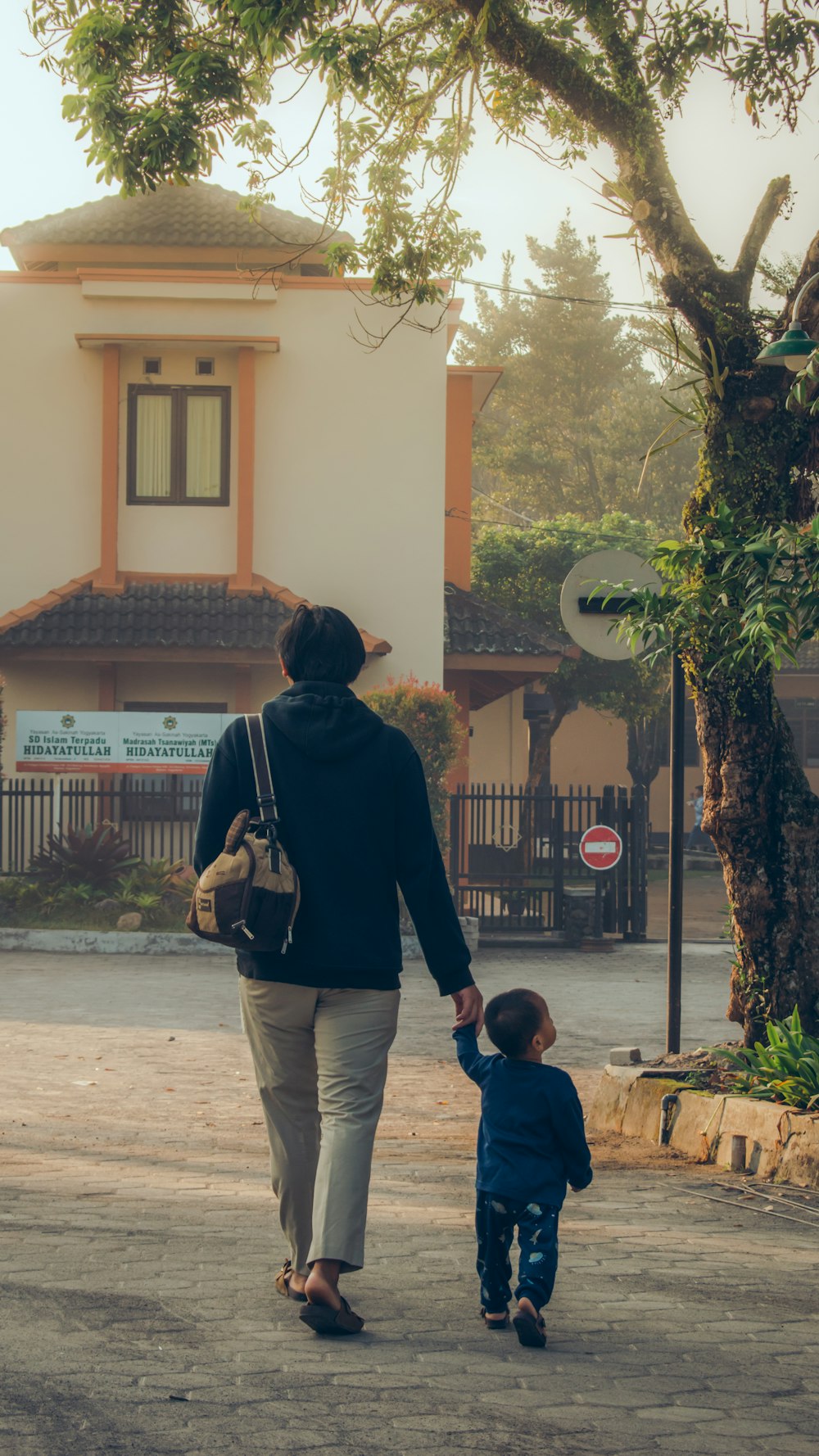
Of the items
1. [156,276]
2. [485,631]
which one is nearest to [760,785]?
[485,631]

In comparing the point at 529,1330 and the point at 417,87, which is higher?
the point at 417,87

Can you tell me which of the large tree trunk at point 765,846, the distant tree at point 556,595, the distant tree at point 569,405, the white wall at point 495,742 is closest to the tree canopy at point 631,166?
the large tree trunk at point 765,846

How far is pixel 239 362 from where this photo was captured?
20.3m

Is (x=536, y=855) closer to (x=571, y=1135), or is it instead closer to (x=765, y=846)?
(x=765, y=846)

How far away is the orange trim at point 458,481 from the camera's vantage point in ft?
73.9

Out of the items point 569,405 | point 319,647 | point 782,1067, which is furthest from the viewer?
point 569,405

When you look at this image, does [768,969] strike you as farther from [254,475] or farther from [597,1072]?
[254,475]

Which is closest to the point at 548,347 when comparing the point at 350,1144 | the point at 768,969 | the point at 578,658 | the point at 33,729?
the point at 578,658

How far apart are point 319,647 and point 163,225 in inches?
737

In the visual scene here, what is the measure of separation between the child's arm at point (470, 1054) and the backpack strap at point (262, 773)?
73 cm

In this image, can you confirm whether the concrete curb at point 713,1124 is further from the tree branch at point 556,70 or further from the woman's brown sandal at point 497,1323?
the tree branch at point 556,70

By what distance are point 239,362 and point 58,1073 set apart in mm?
13096

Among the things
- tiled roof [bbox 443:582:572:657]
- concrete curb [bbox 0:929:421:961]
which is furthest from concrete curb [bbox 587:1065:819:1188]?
tiled roof [bbox 443:582:572:657]

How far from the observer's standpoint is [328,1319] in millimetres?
3818
